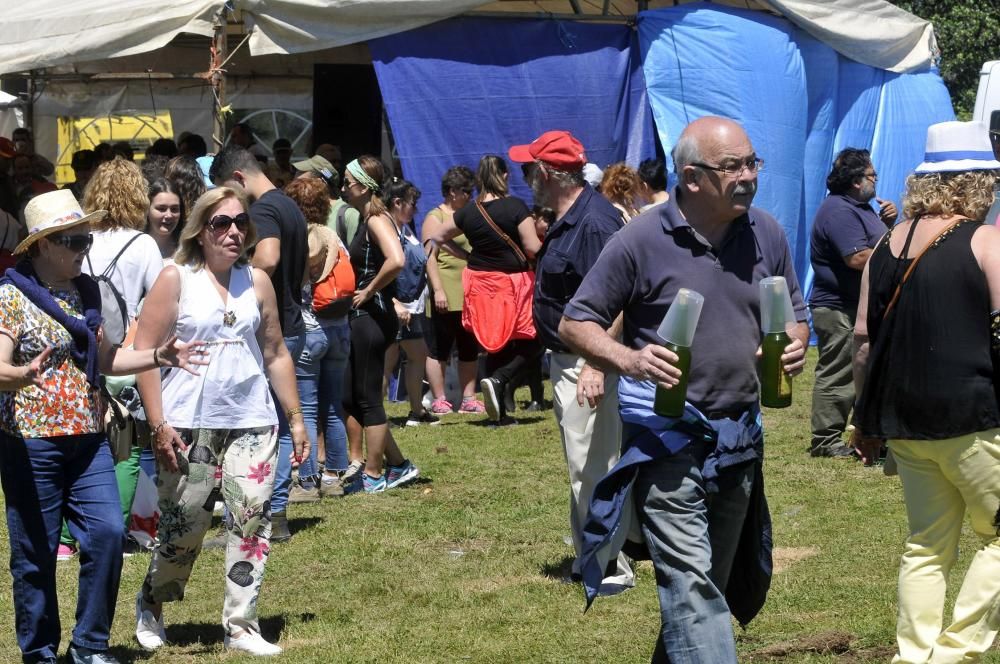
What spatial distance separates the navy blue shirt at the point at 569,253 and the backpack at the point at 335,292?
2005mm

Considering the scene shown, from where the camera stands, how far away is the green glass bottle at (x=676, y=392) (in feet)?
12.8

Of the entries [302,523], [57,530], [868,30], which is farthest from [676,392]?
[868,30]

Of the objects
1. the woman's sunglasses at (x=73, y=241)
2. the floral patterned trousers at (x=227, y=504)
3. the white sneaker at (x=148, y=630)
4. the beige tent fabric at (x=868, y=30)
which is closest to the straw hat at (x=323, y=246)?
the floral patterned trousers at (x=227, y=504)

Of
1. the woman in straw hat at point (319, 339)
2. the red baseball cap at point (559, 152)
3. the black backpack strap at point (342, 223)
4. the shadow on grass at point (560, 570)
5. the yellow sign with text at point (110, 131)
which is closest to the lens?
the red baseball cap at point (559, 152)

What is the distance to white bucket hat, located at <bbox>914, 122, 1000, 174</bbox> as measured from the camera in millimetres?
4656

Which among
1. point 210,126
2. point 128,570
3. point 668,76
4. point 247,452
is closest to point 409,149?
point 668,76

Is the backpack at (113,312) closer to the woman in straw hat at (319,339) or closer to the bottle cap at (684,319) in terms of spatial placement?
the woman in straw hat at (319,339)

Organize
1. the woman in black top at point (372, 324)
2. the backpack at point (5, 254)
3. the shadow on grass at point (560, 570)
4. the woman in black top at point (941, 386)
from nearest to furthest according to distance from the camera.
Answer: the woman in black top at point (941, 386)
the shadow on grass at point (560, 570)
the woman in black top at point (372, 324)
the backpack at point (5, 254)

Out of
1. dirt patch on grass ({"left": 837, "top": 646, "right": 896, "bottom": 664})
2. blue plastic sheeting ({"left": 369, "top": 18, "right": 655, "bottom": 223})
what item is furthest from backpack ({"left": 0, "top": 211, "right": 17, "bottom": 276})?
dirt patch on grass ({"left": 837, "top": 646, "right": 896, "bottom": 664})

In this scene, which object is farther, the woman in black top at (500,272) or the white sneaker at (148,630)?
the woman in black top at (500,272)

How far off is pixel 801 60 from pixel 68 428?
1072cm

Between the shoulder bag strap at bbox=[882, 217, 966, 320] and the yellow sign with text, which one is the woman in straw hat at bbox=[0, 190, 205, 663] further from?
the yellow sign with text

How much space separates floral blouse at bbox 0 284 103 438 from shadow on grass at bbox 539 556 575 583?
255 centimetres

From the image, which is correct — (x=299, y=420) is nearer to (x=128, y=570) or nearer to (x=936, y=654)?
(x=128, y=570)
